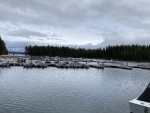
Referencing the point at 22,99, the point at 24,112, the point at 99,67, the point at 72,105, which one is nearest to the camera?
the point at 24,112

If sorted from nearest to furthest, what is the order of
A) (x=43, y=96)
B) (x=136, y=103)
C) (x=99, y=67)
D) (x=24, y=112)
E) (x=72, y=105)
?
1. (x=136, y=103)
2. (x=24, y=112)
3. (x=72, y=105)
4. (x=43, y=96)
5. (x=99, y=67)

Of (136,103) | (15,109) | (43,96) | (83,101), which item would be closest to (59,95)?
(43,96)

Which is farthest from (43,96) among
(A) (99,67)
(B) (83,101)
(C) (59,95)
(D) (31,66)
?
(A) (99,67)

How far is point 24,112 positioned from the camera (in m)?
24.6

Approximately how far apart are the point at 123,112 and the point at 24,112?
11290 millimetres

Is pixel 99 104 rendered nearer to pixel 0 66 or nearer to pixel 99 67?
pixel 0 66

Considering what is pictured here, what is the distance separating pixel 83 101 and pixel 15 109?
378 inches

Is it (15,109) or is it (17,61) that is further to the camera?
(17,61)

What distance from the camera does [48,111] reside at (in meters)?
25.6

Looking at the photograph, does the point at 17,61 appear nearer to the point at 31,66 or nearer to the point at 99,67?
the point at 31,66

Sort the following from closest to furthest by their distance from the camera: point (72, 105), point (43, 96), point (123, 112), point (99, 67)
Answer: point (123, 112)
point (72, 105)
point (43, 96)
point (99, 67)

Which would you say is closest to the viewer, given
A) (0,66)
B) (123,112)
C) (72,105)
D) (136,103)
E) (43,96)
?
(136,103)

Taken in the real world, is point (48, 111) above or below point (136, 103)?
below

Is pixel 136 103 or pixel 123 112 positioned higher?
pixel 136 103
